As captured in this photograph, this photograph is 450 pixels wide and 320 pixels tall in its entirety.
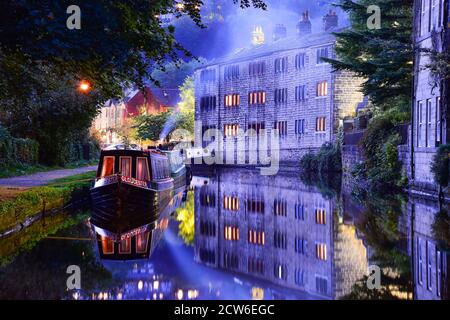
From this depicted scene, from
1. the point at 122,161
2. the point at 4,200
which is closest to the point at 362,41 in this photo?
the point at 122,161

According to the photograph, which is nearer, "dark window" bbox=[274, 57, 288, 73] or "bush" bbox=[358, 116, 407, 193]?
"bush" bbox=[358, 116, 407, 193]

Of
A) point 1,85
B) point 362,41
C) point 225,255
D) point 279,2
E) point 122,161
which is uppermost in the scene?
point 279,2

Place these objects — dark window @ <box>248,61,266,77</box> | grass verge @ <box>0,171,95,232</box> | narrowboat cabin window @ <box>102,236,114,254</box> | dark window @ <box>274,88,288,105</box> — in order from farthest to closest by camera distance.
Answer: dark window @ <box>248,61,266,77</box>
dark window @ <box>274,88,288,105</box>
grass verge @ <box>0,171,95,232</box>
narrowboat cabin window @ <box>102,236,114,254</box>

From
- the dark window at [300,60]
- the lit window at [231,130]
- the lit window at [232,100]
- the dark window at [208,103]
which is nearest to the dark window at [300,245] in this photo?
the dark window at [300,60]

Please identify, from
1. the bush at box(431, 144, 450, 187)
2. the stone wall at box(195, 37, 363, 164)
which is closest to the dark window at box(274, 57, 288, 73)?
the stone wall at box(195, 37, 363, 164)

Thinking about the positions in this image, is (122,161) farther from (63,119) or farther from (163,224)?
(63,119)

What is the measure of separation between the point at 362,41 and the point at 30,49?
21.3m

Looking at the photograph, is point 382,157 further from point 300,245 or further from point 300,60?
point 300,60

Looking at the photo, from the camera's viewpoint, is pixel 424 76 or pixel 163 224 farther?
pixel 424 76

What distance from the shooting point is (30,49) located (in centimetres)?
1488

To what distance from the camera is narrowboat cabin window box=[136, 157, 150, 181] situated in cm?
2847

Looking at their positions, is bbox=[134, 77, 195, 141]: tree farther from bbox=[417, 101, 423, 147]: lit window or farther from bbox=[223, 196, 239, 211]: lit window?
bbox=[417, 101, 423, 147]: lit window

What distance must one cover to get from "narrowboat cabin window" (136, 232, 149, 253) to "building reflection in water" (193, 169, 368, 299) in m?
1.12

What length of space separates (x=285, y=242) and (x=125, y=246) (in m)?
3.61
